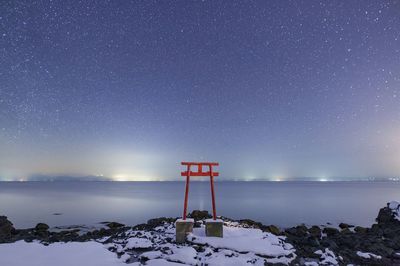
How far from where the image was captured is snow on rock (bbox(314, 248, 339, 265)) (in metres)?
12.7

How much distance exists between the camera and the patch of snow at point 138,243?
1346 cm

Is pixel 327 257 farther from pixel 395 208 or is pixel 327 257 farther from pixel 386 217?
pixel 395 208

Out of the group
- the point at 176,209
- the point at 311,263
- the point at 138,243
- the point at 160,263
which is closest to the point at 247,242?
the point at 311,263

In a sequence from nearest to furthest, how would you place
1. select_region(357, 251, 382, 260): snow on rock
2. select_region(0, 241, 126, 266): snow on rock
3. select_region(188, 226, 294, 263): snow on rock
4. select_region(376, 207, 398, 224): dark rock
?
select_region(0, 241, 126, 266): snow on rock < select_region(188, 226, 294, 263): snow on rock < select_region(357, 251, 382, 260): snow on rock < select_region(376, 207, 398, 224): dark rock

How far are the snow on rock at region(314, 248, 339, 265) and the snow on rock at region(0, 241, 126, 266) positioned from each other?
352 inches

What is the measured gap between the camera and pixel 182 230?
45.2 feet

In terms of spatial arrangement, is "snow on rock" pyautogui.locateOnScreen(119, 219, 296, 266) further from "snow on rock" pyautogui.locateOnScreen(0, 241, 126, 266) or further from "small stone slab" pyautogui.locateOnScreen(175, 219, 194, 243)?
"snow on rock" pyautogui.locateOnScreen(0, 241, 126, 266)

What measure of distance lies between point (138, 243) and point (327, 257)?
8.98 metres

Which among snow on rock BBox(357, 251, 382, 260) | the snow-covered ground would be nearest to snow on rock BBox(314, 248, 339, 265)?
the snow-covered ground

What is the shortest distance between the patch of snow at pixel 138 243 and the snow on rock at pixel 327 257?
8000mm

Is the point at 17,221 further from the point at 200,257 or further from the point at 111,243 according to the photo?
the point at 200,257

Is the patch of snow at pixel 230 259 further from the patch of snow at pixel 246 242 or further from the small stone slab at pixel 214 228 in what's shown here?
the small stone slab at pixel 214 228

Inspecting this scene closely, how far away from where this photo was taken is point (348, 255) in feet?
47.5

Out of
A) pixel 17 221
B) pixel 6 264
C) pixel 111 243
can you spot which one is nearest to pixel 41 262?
pixel 6 264
